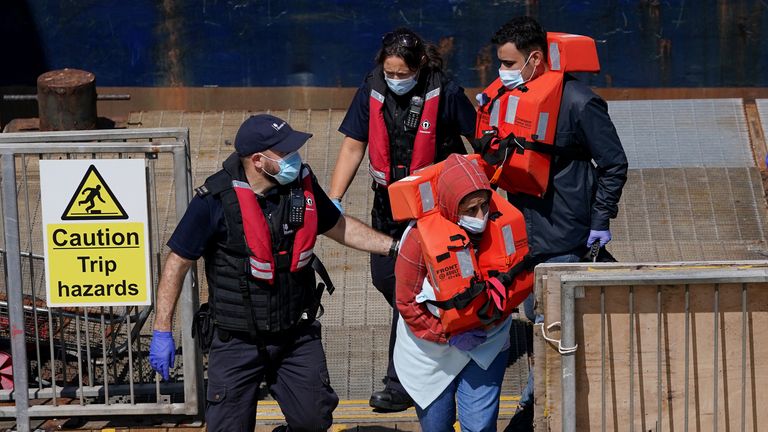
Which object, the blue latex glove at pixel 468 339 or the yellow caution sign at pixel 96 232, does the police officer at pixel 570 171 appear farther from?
the yellow caution sign at pixel 96 232

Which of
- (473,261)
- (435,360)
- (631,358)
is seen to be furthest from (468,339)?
(631,358)

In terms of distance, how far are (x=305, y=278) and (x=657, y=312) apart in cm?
169

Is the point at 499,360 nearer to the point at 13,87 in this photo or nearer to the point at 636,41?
the point at 636,41

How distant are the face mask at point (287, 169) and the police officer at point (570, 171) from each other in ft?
4.62

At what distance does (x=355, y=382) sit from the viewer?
7137 mm

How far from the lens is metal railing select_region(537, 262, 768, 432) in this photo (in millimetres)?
4863

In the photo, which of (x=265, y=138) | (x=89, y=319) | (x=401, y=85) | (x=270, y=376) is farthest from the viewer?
(x=89, y=319)

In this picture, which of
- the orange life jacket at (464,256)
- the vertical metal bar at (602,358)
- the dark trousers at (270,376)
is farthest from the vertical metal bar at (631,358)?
A: the dark trousers at (270,376)

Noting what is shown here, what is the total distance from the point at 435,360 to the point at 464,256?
1.76 ft

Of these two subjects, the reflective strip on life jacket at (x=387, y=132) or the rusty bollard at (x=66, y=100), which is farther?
the rusty bollard at (x=66, y=100)

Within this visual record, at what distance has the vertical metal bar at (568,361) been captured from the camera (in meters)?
4.86

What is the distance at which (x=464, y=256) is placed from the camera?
5211 millimetres

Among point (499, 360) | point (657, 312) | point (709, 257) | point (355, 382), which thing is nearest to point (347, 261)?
point (355, 382)

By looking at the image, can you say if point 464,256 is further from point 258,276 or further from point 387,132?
point 387,132
